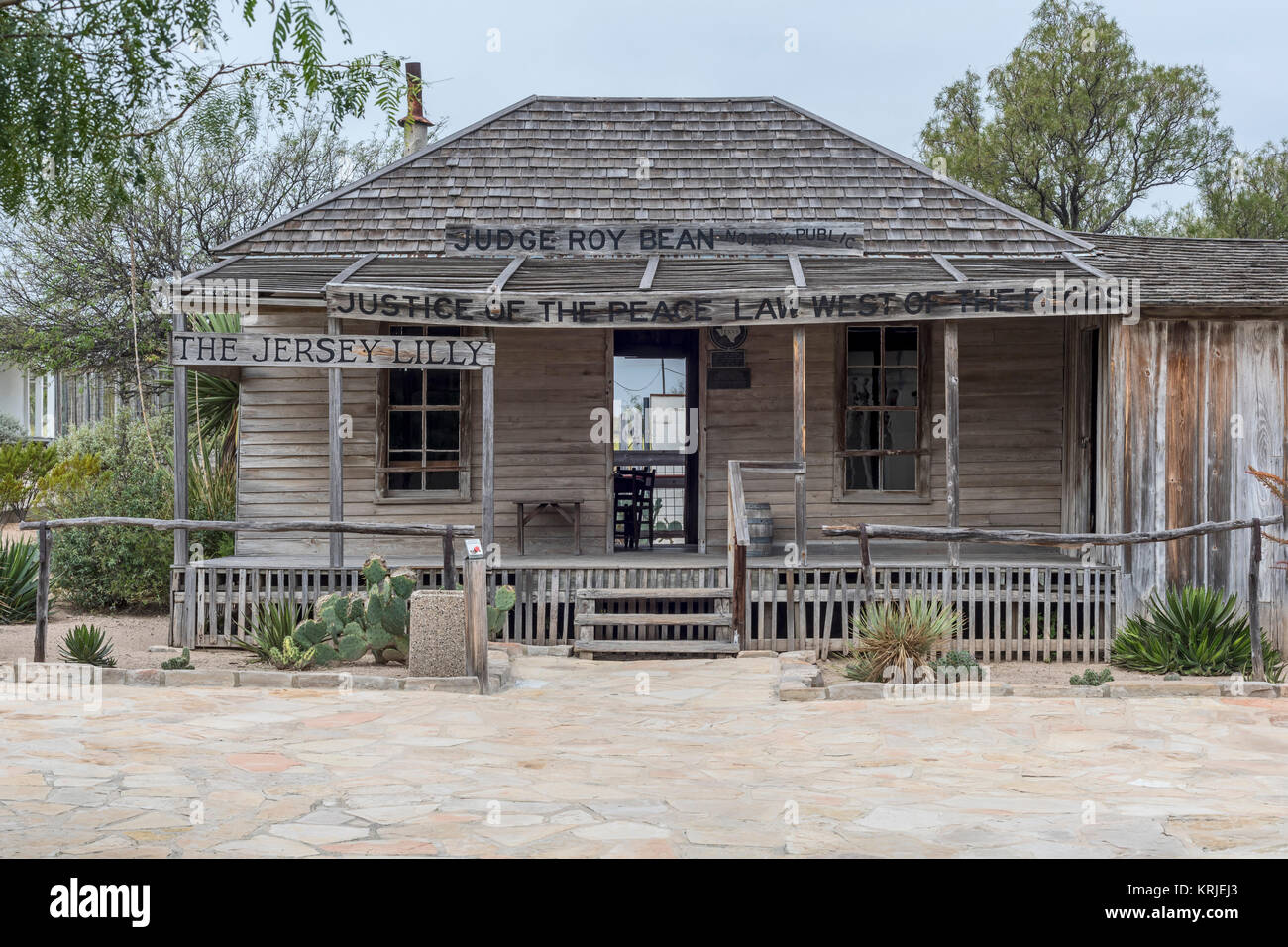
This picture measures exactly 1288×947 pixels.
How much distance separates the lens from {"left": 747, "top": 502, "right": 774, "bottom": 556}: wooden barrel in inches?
488

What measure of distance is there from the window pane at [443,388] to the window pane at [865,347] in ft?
13.3

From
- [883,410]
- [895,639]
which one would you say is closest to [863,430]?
[883,410]

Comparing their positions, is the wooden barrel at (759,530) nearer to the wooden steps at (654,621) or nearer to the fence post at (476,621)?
the wooden steps at (654,621)

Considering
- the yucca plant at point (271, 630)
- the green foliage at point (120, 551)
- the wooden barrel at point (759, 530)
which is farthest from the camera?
the green foliage at point (120, 551)

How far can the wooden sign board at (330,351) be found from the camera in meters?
10.5

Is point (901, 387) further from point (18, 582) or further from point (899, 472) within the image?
point (18, 582)

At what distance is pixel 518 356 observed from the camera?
1307 centimetres

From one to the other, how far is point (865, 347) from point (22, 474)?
45.0ft

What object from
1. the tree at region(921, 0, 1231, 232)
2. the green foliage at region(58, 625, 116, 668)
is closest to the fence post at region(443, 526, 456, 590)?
the green foliage at region(58, 625, 116, 668)

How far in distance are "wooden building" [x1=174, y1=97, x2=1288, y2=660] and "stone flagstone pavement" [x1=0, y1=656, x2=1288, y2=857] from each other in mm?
2795

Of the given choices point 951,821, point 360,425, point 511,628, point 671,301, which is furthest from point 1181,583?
point 360,425

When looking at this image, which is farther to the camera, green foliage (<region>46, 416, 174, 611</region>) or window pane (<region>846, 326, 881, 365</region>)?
green foliage (<region>46, 416, 174, 611</region>)

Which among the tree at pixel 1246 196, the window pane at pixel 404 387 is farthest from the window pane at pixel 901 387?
the tree at pixel 1246 196

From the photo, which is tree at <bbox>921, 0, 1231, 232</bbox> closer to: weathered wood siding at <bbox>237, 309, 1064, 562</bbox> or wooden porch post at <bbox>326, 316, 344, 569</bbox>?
weathered wood siding at <bbox>237, 309, 1064, 562</bbox>
